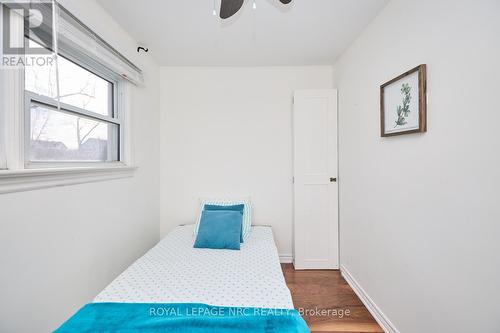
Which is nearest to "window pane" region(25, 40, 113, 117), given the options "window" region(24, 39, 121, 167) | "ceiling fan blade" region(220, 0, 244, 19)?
"window" region(24, 39, 121, 167)

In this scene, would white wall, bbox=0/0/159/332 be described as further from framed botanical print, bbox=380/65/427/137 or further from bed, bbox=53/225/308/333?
framed botanical print, bbox=380/65/427/137

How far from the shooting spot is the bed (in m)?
1.11

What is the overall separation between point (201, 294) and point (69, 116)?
154 centimetres

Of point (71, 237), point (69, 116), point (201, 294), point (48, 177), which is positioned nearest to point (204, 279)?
point (201, 294)

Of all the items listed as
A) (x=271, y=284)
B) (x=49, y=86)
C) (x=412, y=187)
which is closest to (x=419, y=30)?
(x=412, y=187)

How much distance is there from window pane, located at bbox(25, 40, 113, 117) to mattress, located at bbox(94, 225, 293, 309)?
130 cm

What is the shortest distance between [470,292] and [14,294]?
2.30 m

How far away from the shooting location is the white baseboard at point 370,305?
5.78 feet

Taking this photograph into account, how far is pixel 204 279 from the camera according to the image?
1.58 meters

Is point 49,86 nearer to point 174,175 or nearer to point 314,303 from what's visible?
point 174,175

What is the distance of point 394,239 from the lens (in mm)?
1729

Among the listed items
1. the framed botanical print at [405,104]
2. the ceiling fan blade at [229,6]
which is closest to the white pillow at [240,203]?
the framed botanical print at [405,104]

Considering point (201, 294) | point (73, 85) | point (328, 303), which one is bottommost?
point (328, 303)

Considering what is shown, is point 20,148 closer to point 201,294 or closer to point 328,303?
point 201,294
